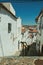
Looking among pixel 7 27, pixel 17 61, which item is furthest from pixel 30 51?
pixel 7 27

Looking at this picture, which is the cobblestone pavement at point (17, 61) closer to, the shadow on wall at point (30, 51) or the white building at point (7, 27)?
the shadow on wall at point (30, 51)

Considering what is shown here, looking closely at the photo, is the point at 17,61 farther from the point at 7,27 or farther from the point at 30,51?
the point at 7,27

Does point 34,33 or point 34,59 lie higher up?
point 34,33

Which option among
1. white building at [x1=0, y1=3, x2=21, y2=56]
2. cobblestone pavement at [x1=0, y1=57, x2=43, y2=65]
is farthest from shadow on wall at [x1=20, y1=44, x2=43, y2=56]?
white building at [x1=0, y1=3, x2=21, y2=56]

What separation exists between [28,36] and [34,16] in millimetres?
438

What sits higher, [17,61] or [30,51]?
[30,51]

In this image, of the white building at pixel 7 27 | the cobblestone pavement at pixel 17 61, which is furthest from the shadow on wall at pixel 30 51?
the white building at pixel 7 27

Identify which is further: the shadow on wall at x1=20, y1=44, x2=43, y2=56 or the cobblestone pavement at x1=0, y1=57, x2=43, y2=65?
the shadow on wall at x1=20, y1=44, x2=43, y2=56

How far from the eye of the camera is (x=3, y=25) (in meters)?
3.40

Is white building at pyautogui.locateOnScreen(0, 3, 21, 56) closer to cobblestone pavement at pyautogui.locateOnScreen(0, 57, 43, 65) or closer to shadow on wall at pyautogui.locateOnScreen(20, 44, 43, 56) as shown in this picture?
shadow on wall at pyautogui.locateOnScreen(20, 44, 43, 56)

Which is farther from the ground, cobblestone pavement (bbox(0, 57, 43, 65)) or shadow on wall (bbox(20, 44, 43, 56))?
shadow on wall (bbox(20, 44, 43, 56))

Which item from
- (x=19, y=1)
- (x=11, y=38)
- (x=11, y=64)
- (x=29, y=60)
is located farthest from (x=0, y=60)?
(x=11, y=38)

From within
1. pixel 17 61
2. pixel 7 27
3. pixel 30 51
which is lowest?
pixel 17 61

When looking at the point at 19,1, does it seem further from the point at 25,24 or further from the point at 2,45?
the point at 2,45
